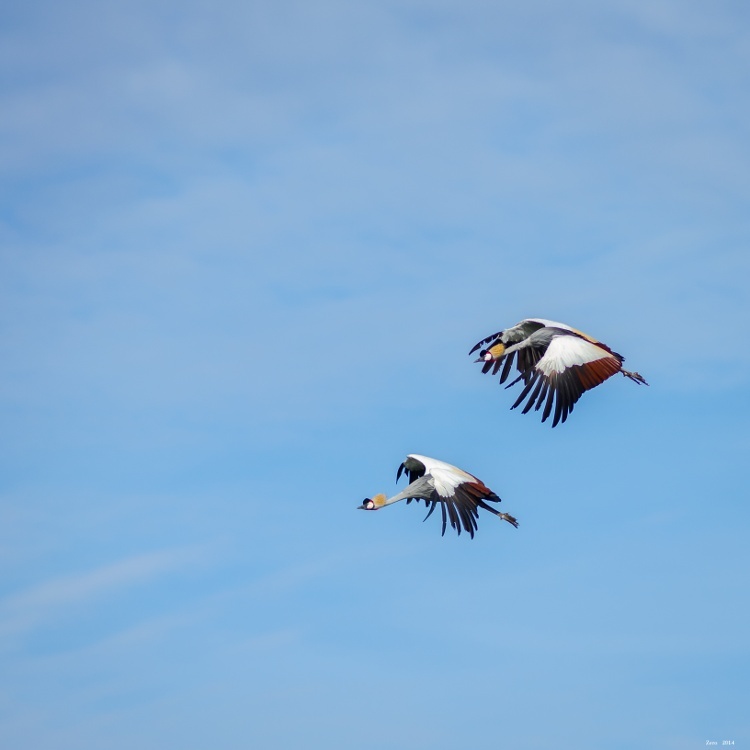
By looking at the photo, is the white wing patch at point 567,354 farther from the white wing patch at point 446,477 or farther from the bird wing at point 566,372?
the white wing patch at point 446,477

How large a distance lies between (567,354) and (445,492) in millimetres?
6242

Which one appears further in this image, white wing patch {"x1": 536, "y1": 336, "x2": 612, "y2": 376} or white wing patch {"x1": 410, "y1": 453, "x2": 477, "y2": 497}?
white wing patch {"x1": 410, "y1": 453, "x2": 477, "y2": 497}

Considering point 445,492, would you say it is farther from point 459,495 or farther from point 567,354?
point 567,354

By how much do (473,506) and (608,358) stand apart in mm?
6543

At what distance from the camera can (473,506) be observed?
1870 inches

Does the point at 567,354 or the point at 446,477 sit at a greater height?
the point at 567,354

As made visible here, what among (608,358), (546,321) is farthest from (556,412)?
(546,321)

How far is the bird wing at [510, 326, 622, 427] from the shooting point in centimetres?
4453

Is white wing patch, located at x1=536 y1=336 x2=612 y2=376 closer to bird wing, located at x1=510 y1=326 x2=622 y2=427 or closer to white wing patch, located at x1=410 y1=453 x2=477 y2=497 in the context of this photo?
bird wing, located at x1=510 y1=326 x2=622 y2=427

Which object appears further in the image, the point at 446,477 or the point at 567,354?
the point at 446,477

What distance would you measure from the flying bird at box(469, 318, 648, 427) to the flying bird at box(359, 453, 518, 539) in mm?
3617

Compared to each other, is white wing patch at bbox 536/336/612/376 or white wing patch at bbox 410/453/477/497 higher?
white wing patch at bbox 536/336/612/376

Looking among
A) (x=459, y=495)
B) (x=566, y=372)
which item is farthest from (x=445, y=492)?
(x=566, y=372)

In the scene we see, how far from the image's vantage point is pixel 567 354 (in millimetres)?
46250
